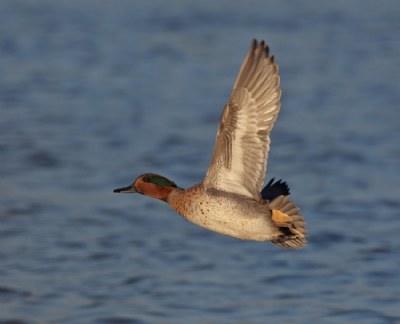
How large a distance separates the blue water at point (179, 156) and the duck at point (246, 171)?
1683 mm

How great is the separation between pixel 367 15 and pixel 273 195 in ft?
32.1

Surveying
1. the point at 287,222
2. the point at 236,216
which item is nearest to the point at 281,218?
the point at 287,222

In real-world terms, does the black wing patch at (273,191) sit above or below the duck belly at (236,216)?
above

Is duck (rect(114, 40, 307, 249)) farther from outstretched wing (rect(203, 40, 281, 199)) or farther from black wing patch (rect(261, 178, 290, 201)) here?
black wing patch (rect(261, 178, 290, 201))

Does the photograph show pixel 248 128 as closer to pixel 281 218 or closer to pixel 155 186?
pixel 281 218

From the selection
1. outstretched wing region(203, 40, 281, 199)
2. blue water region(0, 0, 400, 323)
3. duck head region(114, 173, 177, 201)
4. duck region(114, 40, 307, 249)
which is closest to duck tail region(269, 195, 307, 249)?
duck region(114, 40, 307, 249)

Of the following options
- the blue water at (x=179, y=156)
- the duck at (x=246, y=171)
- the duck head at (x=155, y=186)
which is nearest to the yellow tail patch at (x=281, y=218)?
the duck at (x=246, y=171)

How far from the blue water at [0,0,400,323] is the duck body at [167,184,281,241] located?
168 centimetres

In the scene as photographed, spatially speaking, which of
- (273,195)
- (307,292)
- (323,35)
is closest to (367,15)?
(323,35)

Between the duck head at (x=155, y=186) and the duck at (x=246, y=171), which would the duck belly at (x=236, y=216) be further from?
the duck head at (x=155, y=186)

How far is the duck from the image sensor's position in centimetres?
550

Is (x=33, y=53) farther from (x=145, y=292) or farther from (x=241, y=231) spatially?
(x=241, y=231)

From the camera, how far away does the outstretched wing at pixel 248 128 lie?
546 centimetres

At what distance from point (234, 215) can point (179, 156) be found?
5.33 metres
